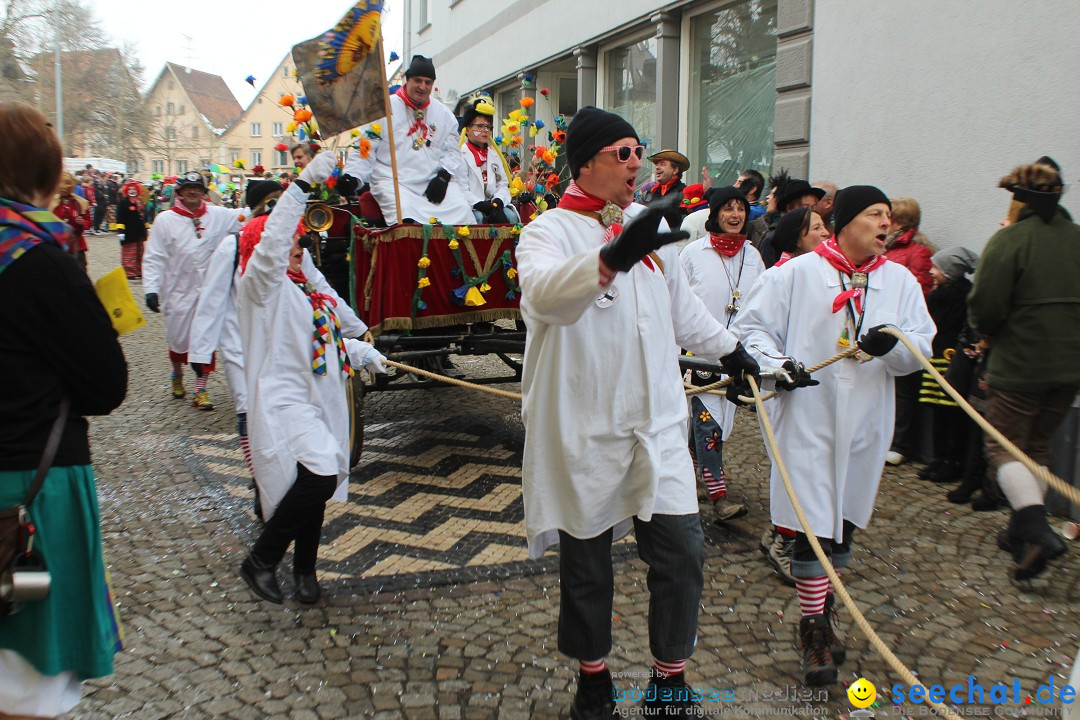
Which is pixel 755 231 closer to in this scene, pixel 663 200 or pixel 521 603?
pixel 521 603

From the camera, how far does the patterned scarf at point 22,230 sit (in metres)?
2.14

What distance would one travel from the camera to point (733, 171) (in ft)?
33.6

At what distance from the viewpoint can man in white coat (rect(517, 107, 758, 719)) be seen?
283cm

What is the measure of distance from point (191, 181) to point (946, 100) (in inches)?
260

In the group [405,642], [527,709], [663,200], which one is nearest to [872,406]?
[663,200]

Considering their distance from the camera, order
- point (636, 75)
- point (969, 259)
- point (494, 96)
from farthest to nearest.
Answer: point (494, 96), point (636, 75), point (969, 259)

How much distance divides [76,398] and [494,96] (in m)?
16.0

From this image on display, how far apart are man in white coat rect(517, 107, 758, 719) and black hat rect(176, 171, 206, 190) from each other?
255 inches

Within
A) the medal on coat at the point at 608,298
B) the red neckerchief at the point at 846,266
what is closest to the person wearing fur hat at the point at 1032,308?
the red neckerchief at the point at 846,266

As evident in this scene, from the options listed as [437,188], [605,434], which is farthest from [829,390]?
[437,188]

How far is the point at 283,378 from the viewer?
3.92 meters

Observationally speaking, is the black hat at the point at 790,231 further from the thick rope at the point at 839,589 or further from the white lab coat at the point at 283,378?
the white lab coat at the point at 283,378

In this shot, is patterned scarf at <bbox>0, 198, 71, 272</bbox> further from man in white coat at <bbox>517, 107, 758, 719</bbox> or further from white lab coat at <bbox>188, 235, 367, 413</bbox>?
white lab coat at <bbox>188, 235, 367, 413</bbox>

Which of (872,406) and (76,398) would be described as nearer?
(76,398)
